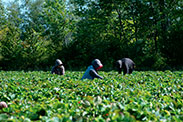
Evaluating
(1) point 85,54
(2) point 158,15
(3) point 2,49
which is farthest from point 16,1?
(2) point 158,15

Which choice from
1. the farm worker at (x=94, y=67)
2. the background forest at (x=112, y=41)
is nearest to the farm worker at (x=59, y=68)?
the farm worker at (x=94, y=67)

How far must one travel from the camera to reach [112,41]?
89.6 feet

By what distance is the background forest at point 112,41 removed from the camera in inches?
916

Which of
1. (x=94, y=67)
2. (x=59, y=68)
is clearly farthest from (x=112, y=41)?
(x=94, y=67)

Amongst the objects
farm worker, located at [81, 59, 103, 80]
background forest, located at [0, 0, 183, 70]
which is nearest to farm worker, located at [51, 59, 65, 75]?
farm worker, located at [81, 59, 103, 80]

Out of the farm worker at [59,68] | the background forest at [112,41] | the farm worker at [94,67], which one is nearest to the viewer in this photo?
the farm worker at [94,67]

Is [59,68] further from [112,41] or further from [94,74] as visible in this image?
[112,41]

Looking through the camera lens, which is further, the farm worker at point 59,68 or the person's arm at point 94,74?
the farm worker at point 59,68

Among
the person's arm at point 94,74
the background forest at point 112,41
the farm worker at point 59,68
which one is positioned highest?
the background forest at point 112,41

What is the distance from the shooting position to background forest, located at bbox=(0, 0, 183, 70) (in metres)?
23.3

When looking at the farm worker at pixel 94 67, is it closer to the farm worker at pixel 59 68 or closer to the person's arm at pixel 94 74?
the person's arm at pixel 94 74

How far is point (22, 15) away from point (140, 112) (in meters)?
56.6

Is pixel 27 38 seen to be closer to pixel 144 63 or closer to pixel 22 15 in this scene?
pixel 144 63

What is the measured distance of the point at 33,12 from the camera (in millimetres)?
53688
